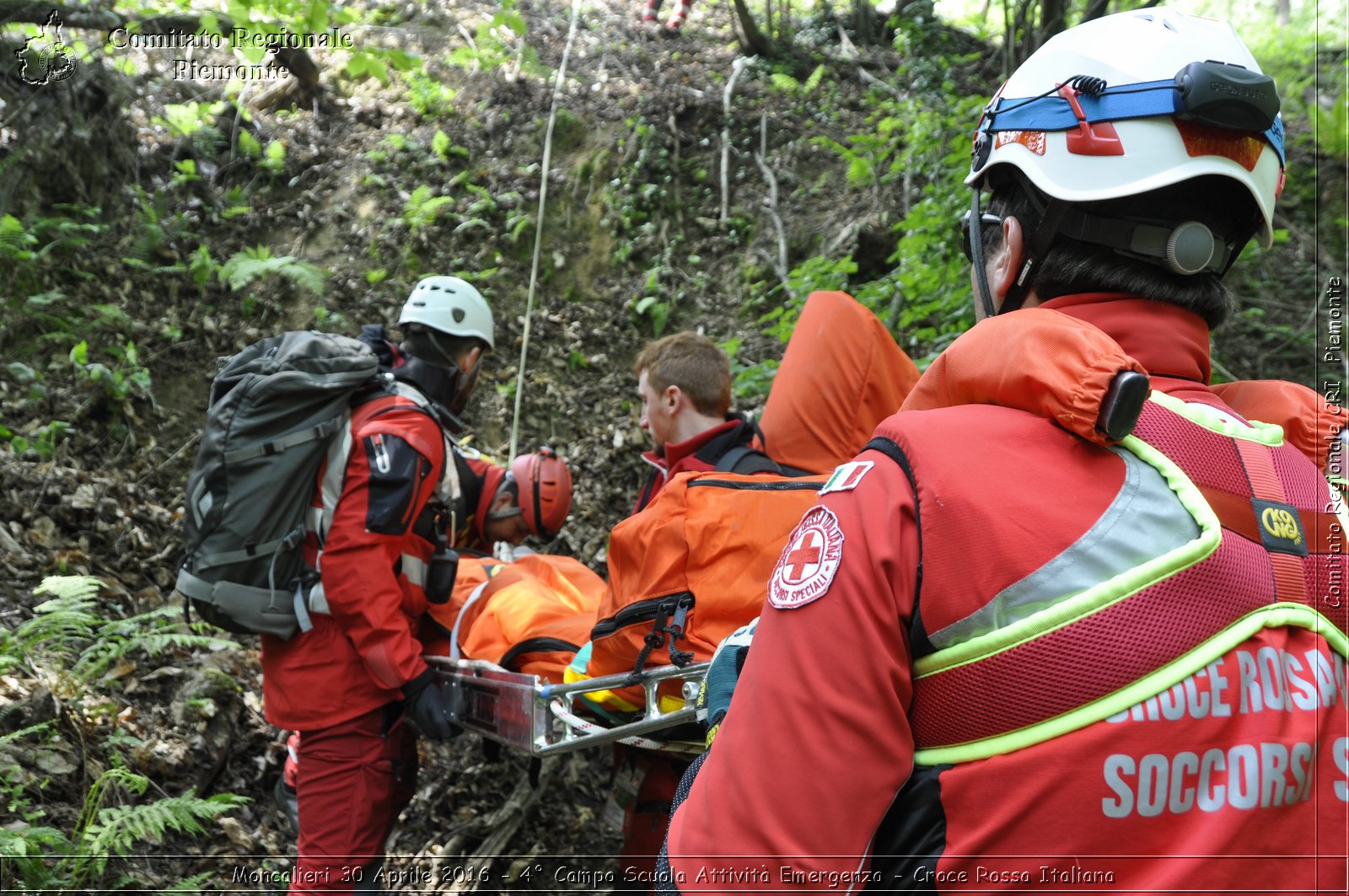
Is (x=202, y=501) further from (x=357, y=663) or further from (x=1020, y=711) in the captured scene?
(x=1020, y=711)

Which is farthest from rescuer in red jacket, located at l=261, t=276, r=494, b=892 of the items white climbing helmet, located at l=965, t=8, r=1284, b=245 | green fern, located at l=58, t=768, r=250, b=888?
white climbing helmet, located at l=965, t=8, r=1284, b=245

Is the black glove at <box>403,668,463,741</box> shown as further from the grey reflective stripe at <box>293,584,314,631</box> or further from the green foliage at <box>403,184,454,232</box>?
the green foliage at <box>403,184,454,232</box>

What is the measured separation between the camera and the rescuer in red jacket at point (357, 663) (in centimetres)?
408

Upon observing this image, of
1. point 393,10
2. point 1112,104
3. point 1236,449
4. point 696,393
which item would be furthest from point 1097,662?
point 393,10

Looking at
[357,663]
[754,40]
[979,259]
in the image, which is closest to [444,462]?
[357,663]

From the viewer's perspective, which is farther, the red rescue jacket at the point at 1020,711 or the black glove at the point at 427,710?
the black glove at the point at 427,710

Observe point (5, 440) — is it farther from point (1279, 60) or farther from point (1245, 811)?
point (1279, 60)

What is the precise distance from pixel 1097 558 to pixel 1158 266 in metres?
0.63

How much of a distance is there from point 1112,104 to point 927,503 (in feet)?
3.06

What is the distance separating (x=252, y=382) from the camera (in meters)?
4.05

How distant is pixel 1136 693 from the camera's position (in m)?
1.23

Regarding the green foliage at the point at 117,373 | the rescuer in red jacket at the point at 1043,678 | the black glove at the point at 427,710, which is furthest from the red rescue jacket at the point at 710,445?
the green foliage at the point at 117,373

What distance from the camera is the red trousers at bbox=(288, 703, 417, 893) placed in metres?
4.04

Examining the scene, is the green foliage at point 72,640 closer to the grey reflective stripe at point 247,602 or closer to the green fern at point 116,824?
the green fern at point 116,824
